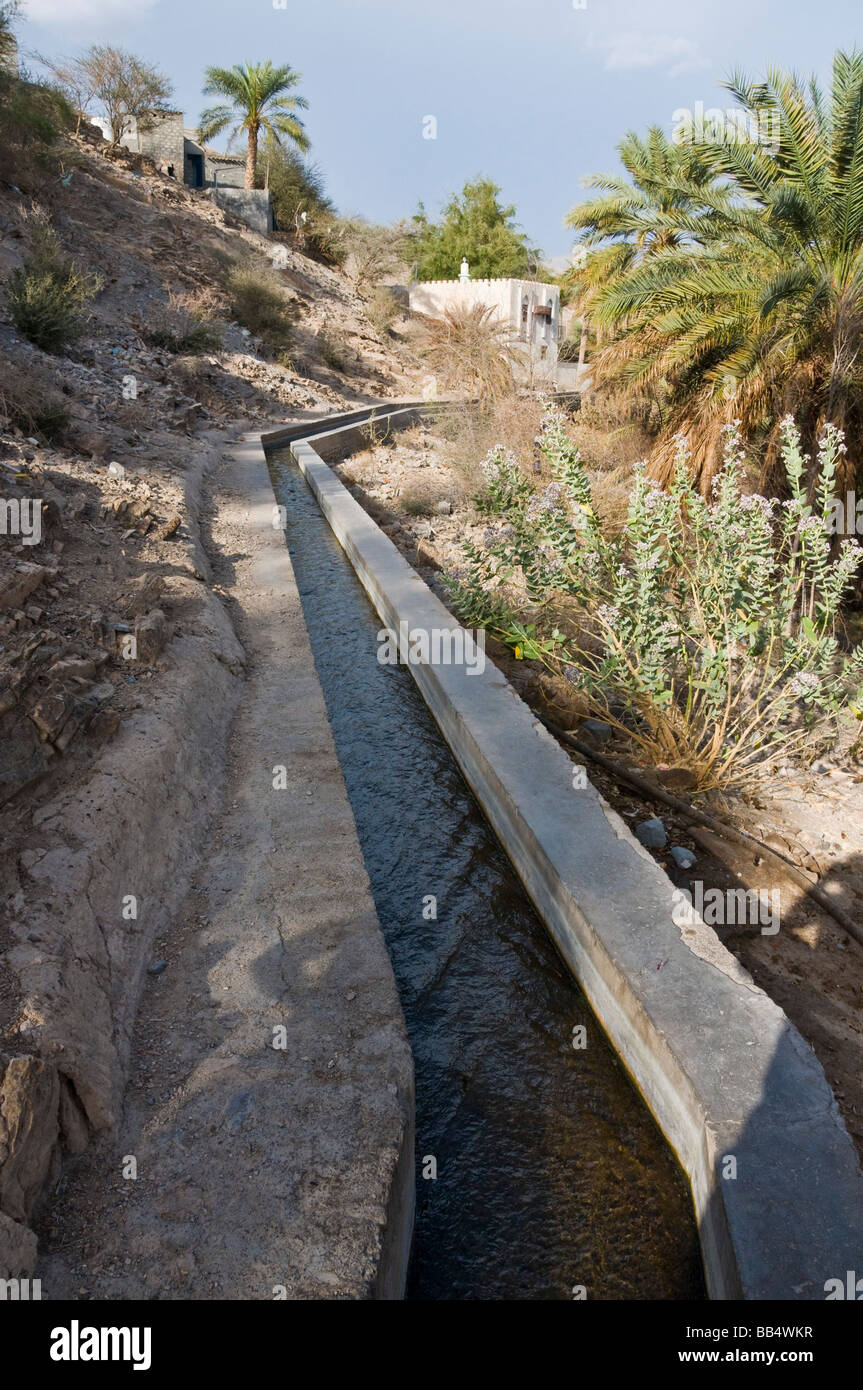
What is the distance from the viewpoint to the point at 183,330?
56.2 ft

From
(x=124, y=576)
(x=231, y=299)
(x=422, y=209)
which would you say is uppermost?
(x=422, y=209)

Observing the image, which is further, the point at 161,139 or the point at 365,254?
the point at 365,254

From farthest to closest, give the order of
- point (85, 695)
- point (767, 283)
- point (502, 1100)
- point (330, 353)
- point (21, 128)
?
point (330, 353)
point (21, 128)
point (767, 283)
point (85, 695)
point (502, 1100)

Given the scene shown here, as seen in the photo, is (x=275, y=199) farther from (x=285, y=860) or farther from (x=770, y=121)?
Answer: (x=285, y=860)

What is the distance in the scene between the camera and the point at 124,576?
18.9 feet

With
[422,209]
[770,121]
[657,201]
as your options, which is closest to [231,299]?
[657,201]

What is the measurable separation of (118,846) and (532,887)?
5.42ft

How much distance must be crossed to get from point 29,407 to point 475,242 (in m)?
36.1

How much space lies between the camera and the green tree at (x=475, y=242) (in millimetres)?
38969

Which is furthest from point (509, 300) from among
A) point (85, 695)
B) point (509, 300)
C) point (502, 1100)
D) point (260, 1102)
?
point (260, 1102)

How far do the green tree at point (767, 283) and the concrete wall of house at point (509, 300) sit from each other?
1992cm

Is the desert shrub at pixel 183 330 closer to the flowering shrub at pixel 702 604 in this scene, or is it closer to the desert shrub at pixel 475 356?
the desert shrub at pixel 475 356

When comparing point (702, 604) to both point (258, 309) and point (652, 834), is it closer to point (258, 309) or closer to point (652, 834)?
point (652, 834)
